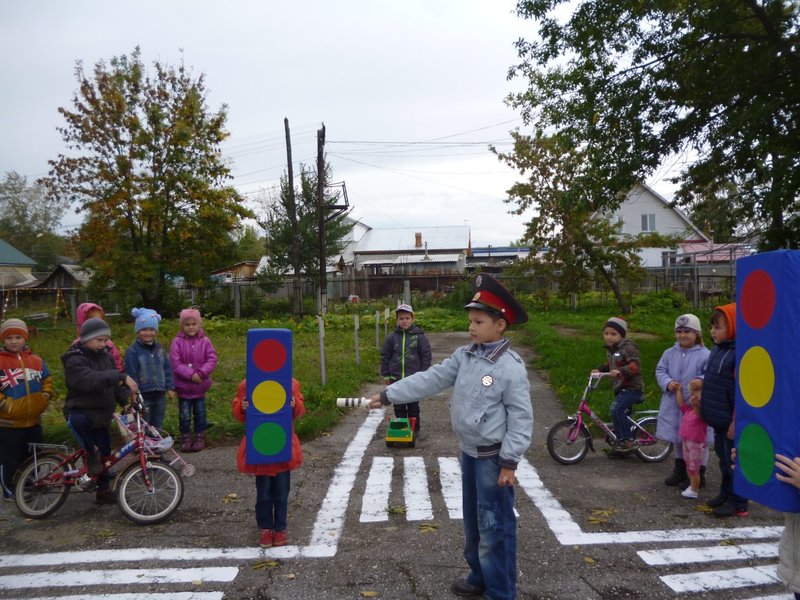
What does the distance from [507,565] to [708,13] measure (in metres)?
10.4

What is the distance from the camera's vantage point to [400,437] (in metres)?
7.89

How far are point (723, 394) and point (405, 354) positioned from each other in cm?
387

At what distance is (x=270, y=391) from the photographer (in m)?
4.86

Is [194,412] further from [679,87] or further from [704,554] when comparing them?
[679,87]

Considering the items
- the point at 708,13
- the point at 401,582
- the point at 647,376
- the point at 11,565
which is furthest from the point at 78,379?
the point at 708,13

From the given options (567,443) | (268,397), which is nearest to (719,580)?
(567,443)

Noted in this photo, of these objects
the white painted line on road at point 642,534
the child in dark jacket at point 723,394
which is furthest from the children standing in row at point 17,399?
the child in dark jacket at point 723,394

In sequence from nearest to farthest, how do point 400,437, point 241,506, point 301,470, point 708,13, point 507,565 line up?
point 507,565 < point 241,506 < point 301,470 < point 400,437 < point 708,13

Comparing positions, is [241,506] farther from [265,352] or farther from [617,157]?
[617,157]

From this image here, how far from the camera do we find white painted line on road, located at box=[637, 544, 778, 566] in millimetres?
4584

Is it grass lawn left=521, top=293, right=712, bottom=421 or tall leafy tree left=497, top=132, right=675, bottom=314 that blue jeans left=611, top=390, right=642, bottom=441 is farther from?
tall leafy tree left=497, top=132, right=675, bottom=314

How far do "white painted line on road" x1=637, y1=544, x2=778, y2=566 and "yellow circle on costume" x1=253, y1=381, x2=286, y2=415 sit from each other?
2901mm

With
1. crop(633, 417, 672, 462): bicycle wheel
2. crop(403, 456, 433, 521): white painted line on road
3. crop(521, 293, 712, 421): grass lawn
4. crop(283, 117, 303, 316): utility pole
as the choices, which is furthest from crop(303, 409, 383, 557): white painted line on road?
crop(283, 117, 303, 316): utility pole

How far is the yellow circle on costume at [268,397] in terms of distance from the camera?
484 centimetres
